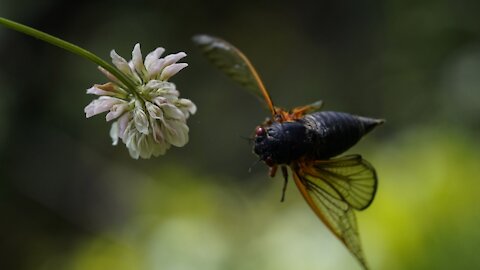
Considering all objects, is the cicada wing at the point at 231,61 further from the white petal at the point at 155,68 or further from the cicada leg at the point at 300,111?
the white petal at the point at 155,68

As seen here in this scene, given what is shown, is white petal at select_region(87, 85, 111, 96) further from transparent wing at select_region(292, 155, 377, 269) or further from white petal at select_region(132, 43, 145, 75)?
transparent wing at select_region(292, 155, 377, 269)

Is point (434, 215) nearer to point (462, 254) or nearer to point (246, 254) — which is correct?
point (462, 254)

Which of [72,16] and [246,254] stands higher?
[72,16]

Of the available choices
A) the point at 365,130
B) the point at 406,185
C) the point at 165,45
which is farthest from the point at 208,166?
the point at 365,130

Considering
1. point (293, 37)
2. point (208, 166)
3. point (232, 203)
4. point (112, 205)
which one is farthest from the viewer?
point (293, 37)

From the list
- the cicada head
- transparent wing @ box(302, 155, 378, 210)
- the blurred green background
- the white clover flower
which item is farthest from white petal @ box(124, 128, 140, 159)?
the blurred green background

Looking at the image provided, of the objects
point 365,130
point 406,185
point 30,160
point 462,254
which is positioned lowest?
point 462,254

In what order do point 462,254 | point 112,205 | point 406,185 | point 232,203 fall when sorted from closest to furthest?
point 462,254
point 406,185
point 232,203
point 112,205

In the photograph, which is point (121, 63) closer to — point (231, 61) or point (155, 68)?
point (155, 68)
